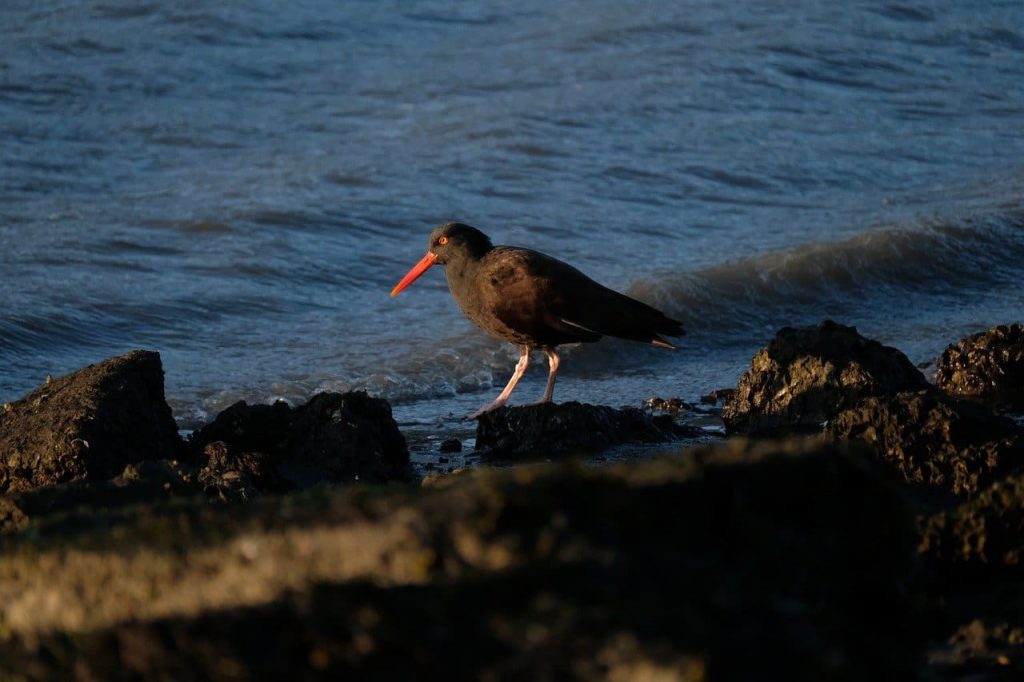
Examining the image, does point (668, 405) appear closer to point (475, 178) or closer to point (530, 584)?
point (530, 584)

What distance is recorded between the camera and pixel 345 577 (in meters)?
2.08

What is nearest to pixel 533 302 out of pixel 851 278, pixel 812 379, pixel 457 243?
pixel 457 243

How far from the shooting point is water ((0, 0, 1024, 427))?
27.9ft

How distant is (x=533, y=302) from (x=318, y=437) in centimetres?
184

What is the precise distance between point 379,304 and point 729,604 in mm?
7328

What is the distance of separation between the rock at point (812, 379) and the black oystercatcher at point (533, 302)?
1046 mm

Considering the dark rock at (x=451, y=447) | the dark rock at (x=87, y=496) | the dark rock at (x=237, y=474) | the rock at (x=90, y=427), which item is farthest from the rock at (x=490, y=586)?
the dark rock at (x=451, y=447)

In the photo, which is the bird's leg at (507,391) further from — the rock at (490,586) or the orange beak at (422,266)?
the rock at (490,586)

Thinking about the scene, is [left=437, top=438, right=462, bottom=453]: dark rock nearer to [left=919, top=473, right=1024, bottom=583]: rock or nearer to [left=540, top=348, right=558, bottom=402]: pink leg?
[left=540, top=348, right=558, bottom=402]: pink leg

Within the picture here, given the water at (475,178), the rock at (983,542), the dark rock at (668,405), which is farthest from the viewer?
the water at (475,178)

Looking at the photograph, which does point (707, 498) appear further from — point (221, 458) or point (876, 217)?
point (876, 217)

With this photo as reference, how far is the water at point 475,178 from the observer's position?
335 inches

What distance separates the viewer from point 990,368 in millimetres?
6629

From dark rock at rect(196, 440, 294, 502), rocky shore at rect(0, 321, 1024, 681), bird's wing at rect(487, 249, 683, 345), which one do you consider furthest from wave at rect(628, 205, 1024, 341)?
rocky shore at rect(0, 321, 1024, 681)
